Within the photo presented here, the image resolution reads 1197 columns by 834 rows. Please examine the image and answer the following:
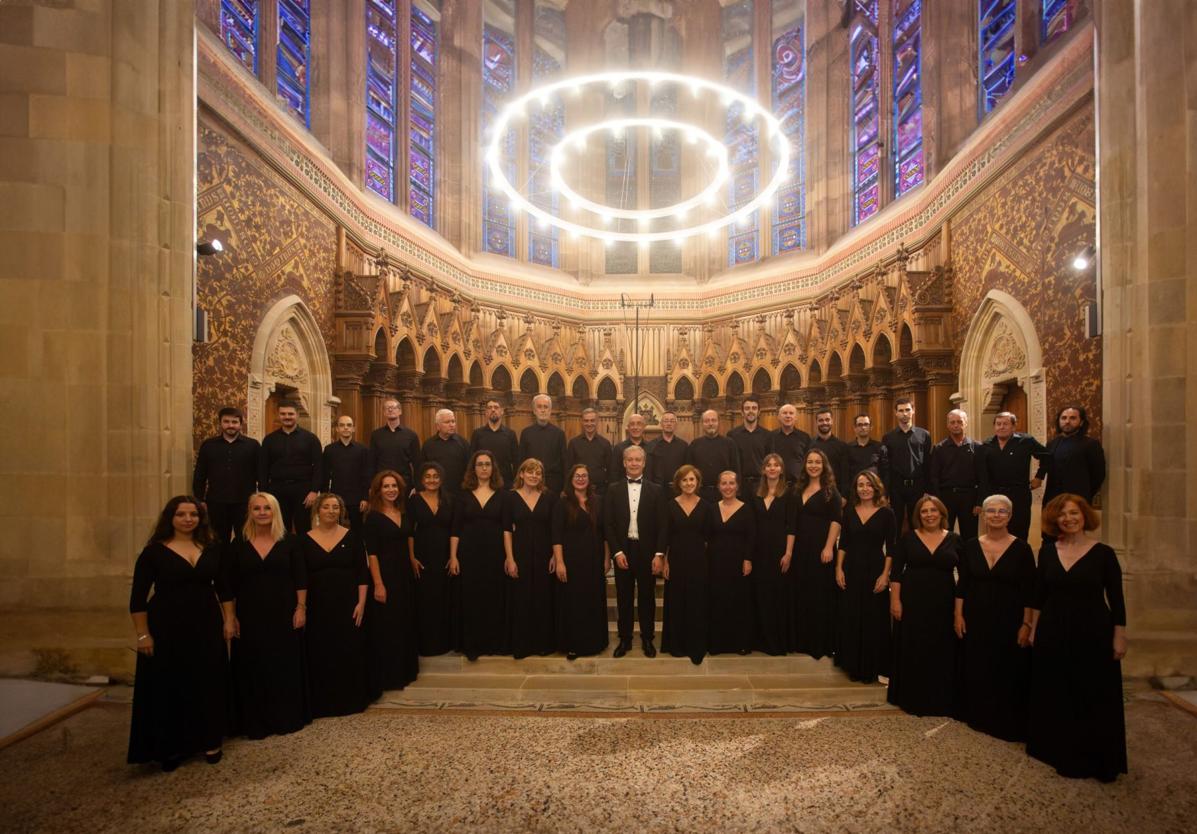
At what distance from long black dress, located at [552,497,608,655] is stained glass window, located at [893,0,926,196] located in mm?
7494

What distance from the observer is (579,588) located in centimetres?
467

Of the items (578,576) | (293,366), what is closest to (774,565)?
(578,576)

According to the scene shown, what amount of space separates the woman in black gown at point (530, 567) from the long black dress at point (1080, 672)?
278 centimetres

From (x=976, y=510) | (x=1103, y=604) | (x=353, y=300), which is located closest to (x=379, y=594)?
(x=1103, y=604)

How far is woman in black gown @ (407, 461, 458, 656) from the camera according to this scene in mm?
4566

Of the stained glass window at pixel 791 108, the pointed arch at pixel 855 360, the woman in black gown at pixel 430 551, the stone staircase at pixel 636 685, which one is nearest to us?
the stone staircase at pixel 636 685

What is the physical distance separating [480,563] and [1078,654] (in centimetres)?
332

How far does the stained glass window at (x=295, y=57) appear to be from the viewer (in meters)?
8.26

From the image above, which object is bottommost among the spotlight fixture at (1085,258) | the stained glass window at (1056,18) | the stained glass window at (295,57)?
the spotlight fixture at (1085,258)

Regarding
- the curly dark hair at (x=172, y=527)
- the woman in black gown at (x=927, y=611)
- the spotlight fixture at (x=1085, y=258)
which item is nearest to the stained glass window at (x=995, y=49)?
the spotlight fixture at (x=1085, y=258)

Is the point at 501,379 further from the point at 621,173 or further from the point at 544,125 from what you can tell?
the point at 544,125

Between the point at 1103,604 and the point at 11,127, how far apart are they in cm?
689

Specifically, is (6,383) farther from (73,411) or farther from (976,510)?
(976,510)

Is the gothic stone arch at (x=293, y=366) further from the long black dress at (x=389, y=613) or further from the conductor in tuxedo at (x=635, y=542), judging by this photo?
the conductor in tuxedo at (x=635, y=542)
